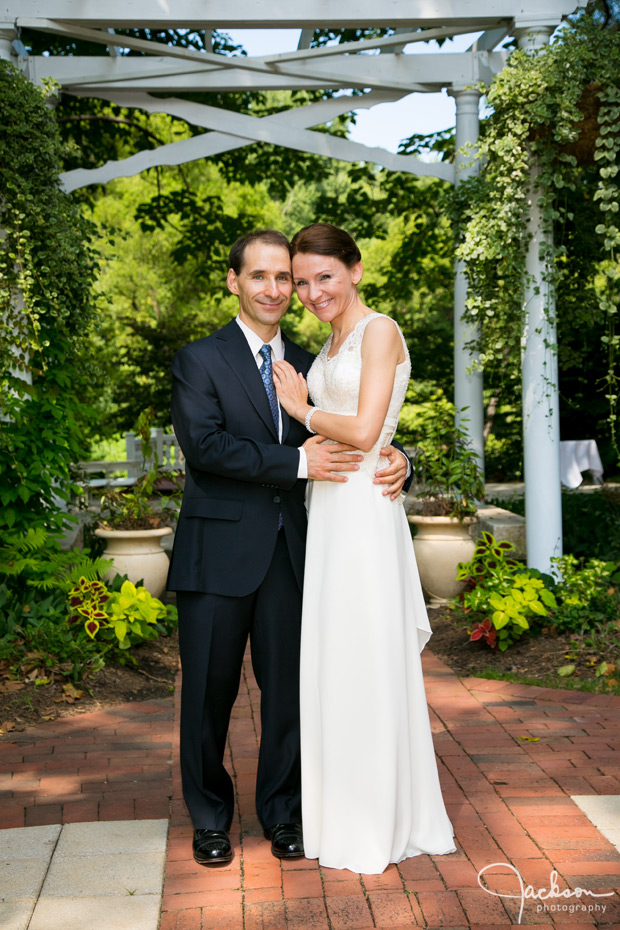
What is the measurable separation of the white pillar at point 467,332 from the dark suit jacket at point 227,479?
12.4ft

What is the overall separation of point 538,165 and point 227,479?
3.58 m

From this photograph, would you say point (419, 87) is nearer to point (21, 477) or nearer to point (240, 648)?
point (21, 477)

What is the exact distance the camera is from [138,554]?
6.42 meters

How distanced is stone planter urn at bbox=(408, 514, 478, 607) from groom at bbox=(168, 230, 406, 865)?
11.7 ft

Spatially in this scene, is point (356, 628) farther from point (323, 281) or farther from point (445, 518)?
point (445, 518)

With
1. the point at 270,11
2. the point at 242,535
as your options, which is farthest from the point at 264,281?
the point at 270,11

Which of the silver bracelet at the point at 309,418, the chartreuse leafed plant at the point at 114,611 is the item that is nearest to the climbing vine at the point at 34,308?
the chartreuse leafed plant at the point at 114,611

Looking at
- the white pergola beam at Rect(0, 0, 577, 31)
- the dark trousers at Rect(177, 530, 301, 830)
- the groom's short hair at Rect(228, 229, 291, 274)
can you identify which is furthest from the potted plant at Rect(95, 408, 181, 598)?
the groom's short hair at Rect(228, 229, 291, 274)

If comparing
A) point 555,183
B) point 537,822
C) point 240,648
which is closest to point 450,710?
point 537,822

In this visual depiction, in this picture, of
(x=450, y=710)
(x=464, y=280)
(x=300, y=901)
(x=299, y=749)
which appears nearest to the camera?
(x=300, y=901)

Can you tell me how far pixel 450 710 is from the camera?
4.60 meters

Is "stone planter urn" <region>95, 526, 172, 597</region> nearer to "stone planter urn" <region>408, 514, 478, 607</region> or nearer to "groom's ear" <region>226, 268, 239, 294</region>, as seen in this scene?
"stone planter urn" <region>408, 514, 478, 607</region>

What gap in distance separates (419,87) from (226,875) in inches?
226

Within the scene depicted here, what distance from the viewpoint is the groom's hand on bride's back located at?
2.95 meters
